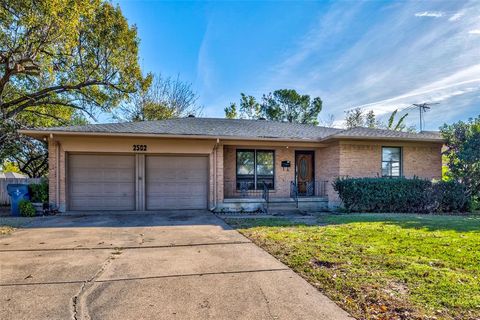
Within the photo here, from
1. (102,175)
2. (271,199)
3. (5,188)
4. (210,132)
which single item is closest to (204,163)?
(210,132)

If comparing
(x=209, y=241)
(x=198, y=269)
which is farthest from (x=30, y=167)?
(x=198, y=269)

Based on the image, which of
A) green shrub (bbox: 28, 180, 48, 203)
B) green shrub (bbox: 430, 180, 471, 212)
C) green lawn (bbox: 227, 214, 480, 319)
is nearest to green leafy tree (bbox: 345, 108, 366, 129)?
green shrub (bbox: 430, 180, 471, 212)

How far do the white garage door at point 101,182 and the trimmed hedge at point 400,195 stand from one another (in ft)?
26.6

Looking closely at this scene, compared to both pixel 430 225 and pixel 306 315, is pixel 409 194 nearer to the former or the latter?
pixel 430 225

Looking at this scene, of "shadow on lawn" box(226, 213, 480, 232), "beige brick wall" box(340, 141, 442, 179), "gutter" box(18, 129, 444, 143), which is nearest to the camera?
"shadow on lawn" box(226, 213, 480, 232)

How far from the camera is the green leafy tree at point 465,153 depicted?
10992mm

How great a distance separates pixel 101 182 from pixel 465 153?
46.5 ft

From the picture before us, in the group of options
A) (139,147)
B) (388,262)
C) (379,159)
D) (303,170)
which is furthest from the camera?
(303,170)

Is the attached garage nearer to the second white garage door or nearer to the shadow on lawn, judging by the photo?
the second white garage door

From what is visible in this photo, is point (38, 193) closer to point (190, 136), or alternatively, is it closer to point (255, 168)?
point (190, 136)

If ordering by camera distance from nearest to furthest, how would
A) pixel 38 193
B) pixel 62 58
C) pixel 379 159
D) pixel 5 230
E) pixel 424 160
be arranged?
pixel 5 230
pixel 38 193
pixel 379 159
pixel 424 160
pixel 62 58

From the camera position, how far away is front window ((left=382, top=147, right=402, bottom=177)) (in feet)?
40.1

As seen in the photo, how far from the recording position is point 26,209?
387 inches

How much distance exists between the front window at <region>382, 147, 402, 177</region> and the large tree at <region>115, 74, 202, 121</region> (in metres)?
17.4
